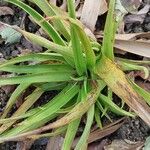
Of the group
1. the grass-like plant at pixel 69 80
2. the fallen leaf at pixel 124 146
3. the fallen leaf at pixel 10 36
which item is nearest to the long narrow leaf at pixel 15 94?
the grass-like plant at pixel 69 80

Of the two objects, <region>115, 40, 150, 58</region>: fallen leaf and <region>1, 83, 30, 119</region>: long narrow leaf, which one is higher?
<region>115, 40, 150, 58</region>: fallen leaf

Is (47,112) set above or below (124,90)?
below

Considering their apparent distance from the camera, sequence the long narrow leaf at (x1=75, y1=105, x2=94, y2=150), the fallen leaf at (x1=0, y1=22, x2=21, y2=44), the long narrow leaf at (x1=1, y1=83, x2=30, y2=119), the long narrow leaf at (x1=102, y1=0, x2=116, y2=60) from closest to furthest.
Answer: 1. the long narrow leaf at (x1=102, y1=0, x2=116, y2=60)
2. the long narrow leaf at (x1=75, y1=105, x2=94, y2=150)
3. the long narrow leaf at (x1=1, y1=83, x2=30, y2=119)
4. the fallen leaf at (x1=0, y1=22, x2=21, y2=44)

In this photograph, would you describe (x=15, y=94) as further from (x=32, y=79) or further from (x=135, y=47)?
(x=135, y=47)

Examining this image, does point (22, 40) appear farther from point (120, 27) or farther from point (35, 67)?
point (120, 27)

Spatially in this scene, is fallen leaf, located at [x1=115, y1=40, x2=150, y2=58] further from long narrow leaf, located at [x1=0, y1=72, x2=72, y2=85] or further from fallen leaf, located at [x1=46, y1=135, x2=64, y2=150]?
fallen leaf, located at [x1=46, y1=135, x2=64, y2=150]

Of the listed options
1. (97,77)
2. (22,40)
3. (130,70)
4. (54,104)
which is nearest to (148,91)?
(130,70)

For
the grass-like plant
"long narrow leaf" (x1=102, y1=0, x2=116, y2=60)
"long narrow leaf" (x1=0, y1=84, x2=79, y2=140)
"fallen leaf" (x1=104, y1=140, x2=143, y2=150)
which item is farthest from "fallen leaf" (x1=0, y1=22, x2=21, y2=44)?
"fallen leaf" (x1=104, y1=140, x2=143, y2=150)

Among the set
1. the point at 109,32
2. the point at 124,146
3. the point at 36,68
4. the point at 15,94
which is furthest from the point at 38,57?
the point at 124,146

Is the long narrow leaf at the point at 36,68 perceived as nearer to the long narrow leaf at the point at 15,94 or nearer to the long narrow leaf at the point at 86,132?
the long narrow leaf at the point at 15,94
